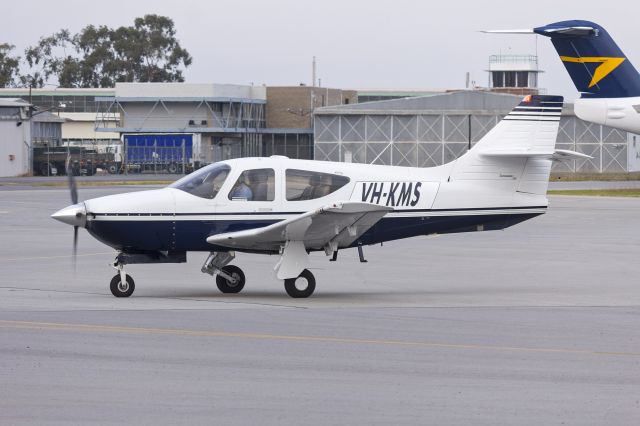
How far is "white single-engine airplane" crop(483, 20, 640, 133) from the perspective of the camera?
38938 millimetres

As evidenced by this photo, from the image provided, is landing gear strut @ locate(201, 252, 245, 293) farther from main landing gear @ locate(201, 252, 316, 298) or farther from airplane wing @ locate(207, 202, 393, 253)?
airplane wing @ locate(207, 202, 393, 253)

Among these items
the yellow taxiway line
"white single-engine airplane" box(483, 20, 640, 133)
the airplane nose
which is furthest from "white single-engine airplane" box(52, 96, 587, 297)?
"white single-engine airplane" box(483, 20, 640, 133)

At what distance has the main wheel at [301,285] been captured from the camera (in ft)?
49.9

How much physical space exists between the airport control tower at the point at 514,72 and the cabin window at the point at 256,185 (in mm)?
100299

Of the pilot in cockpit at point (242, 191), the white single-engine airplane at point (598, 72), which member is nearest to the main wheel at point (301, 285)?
the pilot in cockpit at point (242, 191)

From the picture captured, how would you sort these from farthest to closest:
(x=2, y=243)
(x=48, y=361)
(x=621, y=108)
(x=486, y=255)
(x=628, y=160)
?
1. (x=628, y=160)
2. (x=621, y=108)
3. (x=2, y=243)
4. (x=486, y=255)
5. (x=48, y=361)

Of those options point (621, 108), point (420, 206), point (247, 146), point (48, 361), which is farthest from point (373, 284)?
point (247, 146)

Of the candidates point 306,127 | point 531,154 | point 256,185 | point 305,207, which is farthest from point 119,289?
point 306,127

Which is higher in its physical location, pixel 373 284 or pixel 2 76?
pixel 2 76

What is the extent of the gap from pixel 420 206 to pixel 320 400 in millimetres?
7377

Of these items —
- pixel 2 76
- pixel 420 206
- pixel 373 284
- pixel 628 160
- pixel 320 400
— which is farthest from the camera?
pixel 2 76

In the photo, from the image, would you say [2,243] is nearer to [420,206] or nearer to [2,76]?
[420,206]

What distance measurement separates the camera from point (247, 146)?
83.4 m

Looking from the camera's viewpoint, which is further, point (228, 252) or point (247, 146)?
point (247, 146)
